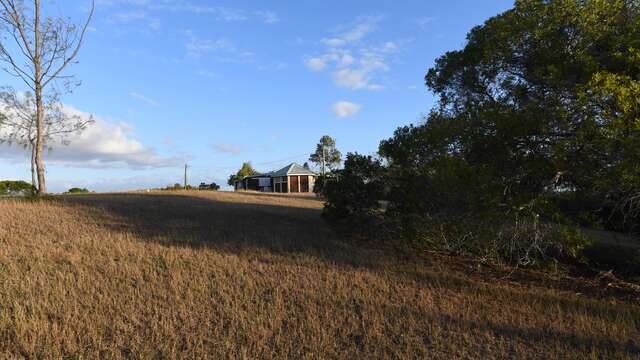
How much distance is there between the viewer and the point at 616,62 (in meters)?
7.88

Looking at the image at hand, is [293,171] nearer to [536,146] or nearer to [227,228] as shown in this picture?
[227,228]

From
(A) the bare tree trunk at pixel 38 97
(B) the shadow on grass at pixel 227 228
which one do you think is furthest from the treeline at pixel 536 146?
(A) the bare tree trunk at pixel 38 97

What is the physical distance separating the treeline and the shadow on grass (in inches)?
91.8

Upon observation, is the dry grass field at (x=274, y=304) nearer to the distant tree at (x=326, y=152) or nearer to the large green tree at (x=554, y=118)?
the large green tree at (x=554, y=118)

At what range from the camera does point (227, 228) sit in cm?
1252

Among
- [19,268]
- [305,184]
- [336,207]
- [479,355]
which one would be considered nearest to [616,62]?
[479,355]

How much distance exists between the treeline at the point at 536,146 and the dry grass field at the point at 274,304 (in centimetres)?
125

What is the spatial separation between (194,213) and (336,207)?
6433 millimetres

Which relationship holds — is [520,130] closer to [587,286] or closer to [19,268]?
[587,286]

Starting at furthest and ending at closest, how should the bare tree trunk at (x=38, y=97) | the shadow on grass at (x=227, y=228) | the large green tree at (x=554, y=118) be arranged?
the bare tree trunk at (x=38, y=97) → the shadow on grass at (x=227, y=228) → the large green tree at (x=554, y=118)

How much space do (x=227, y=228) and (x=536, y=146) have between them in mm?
9035

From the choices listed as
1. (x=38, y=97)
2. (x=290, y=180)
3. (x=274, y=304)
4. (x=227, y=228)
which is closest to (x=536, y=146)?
(x=274, y=304)

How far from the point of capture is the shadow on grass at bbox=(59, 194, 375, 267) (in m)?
10.0

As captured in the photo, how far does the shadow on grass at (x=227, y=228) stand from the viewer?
32.9 feet
